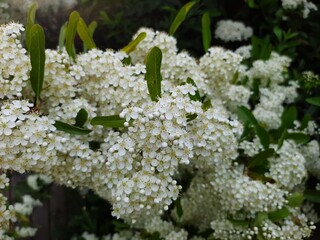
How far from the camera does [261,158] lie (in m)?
1.89

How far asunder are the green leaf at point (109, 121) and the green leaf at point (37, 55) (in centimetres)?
23

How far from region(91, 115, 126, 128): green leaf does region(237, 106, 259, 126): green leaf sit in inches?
25.8

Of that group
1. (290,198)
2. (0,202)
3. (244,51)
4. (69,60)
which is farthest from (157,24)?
(0,202)

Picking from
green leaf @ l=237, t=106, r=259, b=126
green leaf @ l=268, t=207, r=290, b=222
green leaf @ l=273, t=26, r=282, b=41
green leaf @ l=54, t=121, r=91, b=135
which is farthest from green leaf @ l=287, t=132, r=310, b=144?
green leaf @ l=54, t=121, r=91, b=135

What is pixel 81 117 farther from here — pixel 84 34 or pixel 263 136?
pixel 263 136

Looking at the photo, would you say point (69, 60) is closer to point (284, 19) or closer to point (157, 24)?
point (157, 24)

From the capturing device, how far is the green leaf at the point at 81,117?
1.60 m

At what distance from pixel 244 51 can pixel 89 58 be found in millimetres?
1130

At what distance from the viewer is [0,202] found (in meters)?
1.52

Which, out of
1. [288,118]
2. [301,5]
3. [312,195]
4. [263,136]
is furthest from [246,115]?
[301,5]

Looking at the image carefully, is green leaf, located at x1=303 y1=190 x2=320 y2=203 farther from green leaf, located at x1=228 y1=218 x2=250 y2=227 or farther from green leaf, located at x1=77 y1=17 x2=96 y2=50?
green leaf, located at x1=77 y1=17 x2=96 y2=50

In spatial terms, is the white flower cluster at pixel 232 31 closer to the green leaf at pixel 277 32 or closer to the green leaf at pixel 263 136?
the green leaf at pixel 277 32

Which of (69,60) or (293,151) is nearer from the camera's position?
(69,60)

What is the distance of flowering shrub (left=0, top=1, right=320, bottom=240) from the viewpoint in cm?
141
